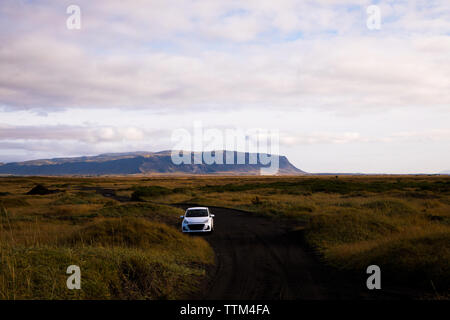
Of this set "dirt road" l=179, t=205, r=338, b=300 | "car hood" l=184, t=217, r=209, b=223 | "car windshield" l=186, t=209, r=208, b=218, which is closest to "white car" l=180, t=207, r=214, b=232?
"car hood" l=184, t=217, r=209, b=223

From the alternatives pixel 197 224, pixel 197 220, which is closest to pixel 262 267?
pixel 197 224

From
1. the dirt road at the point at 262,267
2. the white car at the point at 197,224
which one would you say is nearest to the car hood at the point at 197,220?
the white car at the point at 197,224

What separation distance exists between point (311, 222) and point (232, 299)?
577 inches

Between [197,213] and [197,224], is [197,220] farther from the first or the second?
[197,213]

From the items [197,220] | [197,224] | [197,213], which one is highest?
[197,213]

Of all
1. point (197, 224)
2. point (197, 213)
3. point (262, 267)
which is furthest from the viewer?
point (197, 213)

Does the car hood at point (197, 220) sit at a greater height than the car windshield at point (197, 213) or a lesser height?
lesser

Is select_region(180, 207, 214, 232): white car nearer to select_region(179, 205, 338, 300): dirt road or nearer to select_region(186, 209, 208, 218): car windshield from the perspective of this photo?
select_region(186, 209, 208, 218): car windshield

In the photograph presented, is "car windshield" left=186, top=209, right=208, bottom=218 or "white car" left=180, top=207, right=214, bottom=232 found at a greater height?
"car windshield" left=186, top=209, right=208, bottom=218

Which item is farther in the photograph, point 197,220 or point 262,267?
point 197,220

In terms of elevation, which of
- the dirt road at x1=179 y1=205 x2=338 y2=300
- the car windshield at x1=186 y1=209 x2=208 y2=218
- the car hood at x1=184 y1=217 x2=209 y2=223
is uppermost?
the car windshield at x1=186 y1=209 x2=208 y2=218

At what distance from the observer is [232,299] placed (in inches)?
385

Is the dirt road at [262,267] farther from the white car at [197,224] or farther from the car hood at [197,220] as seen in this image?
the car hood at [197,220]

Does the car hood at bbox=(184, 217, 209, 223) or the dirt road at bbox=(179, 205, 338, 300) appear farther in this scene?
the car hood at bbox=(184, 217, 209, 223)
